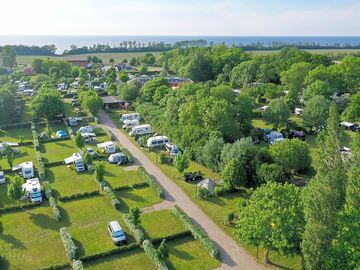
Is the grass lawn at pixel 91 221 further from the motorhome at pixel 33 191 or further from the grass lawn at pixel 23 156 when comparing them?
the grass lawn at pixel 23 156

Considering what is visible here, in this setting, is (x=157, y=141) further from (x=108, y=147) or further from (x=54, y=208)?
(x=54, y=208)

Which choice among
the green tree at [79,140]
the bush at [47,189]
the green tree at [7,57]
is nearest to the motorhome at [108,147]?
the green tree at [79,140]

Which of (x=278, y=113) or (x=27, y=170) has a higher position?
(x=278, y=113)

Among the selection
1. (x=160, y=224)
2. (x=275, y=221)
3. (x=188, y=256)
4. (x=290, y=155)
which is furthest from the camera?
(x=290, y=155)

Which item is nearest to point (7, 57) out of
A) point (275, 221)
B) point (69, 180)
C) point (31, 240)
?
point (69, 180)

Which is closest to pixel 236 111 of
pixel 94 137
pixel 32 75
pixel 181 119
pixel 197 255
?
pixel 181 119
